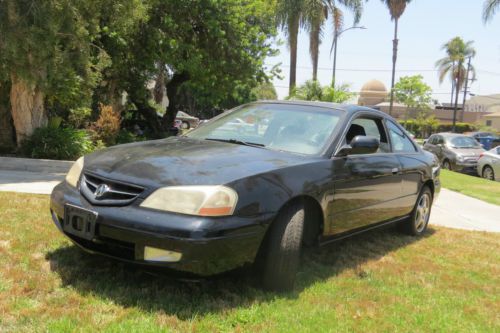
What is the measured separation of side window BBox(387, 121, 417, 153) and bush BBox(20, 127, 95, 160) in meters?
7.08

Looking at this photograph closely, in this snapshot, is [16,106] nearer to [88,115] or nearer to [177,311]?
[88,115]

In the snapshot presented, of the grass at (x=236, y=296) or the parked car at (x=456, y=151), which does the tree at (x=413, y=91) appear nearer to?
the parked car at (x=456, y=151)

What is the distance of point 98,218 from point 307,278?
180 centimetres

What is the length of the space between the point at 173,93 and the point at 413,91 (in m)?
38.0

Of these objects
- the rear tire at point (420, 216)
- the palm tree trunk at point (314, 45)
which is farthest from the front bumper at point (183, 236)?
the palm tree trunk at point (314, 45)

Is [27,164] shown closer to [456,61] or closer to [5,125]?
[5,125]

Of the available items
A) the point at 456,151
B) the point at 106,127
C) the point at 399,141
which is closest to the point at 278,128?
the point at 399,141

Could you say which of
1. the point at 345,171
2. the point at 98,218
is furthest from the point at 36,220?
the point at 345,171

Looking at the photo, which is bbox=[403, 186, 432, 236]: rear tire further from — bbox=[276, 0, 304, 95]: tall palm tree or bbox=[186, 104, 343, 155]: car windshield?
bbox=[276, 0, 304, 95]: tall palm tree

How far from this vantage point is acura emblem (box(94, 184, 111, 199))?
3340mm

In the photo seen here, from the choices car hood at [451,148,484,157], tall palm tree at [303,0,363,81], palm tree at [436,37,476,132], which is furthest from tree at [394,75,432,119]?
car hood at [451,148,484,157]

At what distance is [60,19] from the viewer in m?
9.05

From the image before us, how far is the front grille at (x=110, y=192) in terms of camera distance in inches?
128

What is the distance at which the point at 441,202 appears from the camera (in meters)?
9.77
